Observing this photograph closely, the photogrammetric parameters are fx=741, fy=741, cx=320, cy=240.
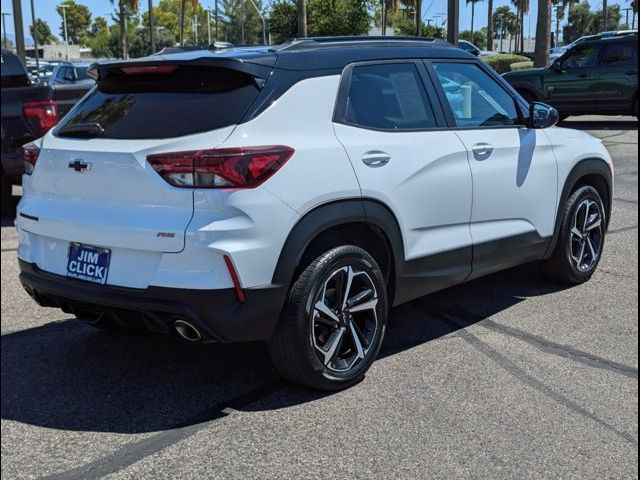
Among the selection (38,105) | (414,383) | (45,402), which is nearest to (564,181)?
(414,383)

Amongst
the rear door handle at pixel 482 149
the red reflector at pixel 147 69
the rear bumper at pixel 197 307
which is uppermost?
the red reflector at pixel 147 69

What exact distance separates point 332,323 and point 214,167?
1.04 meters

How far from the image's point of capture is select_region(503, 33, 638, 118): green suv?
14.8m

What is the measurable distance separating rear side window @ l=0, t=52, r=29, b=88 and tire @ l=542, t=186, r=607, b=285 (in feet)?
20.9

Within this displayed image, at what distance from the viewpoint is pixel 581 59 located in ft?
47.8

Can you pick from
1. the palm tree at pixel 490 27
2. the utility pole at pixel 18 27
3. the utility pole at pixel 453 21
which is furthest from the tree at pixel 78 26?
the palm tree at pixel 490 27

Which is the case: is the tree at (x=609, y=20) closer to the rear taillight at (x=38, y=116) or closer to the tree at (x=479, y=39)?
the tree at (x=479, y=39)

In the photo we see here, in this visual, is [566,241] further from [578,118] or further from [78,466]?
[578,118]

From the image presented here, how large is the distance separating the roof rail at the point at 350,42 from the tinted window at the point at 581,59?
9.94m

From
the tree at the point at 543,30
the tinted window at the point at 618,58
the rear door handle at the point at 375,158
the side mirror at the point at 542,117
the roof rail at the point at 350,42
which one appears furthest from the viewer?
the tinted window at the point at 618,58

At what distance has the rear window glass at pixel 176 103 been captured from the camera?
3.50 metres

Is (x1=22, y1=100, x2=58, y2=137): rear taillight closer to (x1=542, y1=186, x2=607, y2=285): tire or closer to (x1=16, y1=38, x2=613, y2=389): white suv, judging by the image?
(x1=16, y1=38, x2=613, y2=389): white suv

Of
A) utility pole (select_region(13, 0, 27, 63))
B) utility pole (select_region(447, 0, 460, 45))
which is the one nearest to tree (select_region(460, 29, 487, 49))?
utility pole (select_region(447, 0, 460, 45))

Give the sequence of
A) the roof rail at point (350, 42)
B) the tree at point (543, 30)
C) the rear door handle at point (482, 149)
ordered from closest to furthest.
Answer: the roof rail at point (350, 42)
the rear door handle at point (482, 149)
the tree at point (543, 30)
